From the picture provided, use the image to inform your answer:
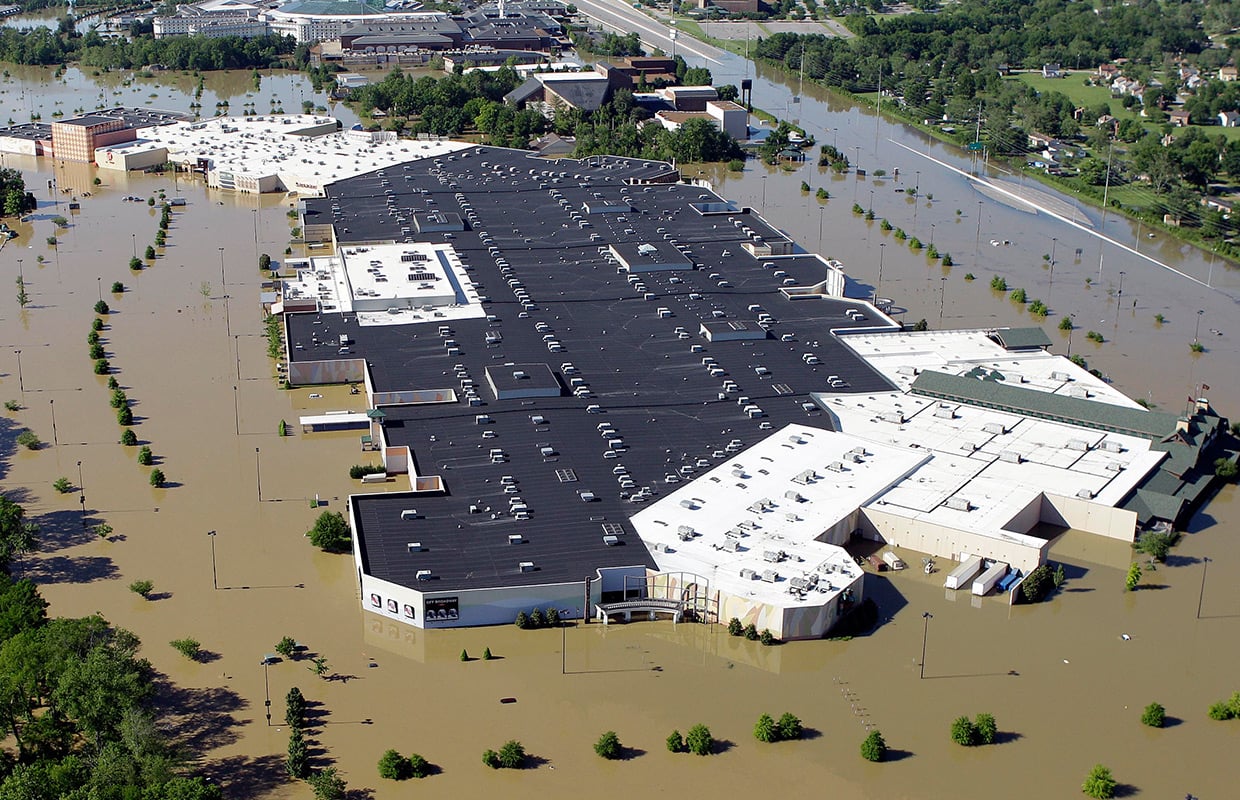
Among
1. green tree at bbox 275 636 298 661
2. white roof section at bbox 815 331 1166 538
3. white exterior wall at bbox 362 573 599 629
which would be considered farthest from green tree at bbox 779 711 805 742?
green tree at bbox 275 636 298 661

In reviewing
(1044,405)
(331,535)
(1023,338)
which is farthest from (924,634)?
(1023,338)

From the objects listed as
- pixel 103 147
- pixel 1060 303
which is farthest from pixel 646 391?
pixel 103 147

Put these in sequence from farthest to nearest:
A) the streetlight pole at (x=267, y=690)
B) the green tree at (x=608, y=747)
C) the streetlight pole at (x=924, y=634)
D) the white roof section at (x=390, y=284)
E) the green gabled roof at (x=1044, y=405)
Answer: the white roof section at (x=390, y=284)
the green gabled roof at (x=1044, y=405)
the streetlight pole at (x=924, y=634)
the streetlight pole at (x=267, y=690)
the green tree at (x=608, y=747)

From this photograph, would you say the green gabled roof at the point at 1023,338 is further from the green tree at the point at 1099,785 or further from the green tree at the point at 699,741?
the green tree at the point at 699,741

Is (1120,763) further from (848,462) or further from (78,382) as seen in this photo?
(78,382)

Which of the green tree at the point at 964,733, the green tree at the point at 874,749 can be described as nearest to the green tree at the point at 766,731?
the green tree at the point at 874,749

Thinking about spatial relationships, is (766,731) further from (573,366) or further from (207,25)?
(207,25)
